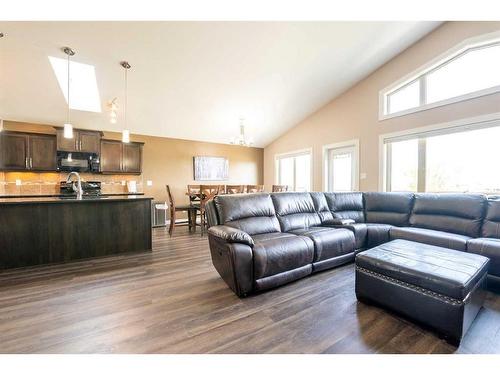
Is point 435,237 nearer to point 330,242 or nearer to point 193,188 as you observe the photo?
point 330,242

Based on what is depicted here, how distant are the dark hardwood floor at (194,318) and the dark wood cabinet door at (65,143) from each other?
10.2 feet

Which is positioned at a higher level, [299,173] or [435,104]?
[435,104]

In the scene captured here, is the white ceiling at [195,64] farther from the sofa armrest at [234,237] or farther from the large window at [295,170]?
the sofa armrest at [234,237]

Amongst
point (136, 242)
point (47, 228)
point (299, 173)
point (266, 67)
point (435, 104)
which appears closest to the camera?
point (47, 228)

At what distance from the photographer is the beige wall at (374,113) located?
346 centimetres

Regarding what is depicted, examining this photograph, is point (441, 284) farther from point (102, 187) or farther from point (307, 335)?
point (102, 187)

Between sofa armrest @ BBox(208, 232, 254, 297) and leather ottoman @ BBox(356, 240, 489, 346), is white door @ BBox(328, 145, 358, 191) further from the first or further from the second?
sofa armrest @ BBox(208, 232, 254, 297)

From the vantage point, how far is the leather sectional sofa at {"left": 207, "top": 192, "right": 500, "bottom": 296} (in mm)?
2129

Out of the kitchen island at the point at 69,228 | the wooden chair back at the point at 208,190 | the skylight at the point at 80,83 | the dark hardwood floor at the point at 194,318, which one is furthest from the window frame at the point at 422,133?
the skylight at the point at 80,83

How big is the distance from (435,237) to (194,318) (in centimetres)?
284

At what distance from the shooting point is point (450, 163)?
3697mm

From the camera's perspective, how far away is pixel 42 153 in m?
4.73

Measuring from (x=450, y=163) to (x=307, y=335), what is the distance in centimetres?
394

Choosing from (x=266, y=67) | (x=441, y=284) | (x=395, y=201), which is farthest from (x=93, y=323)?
(x=266, y=67)
